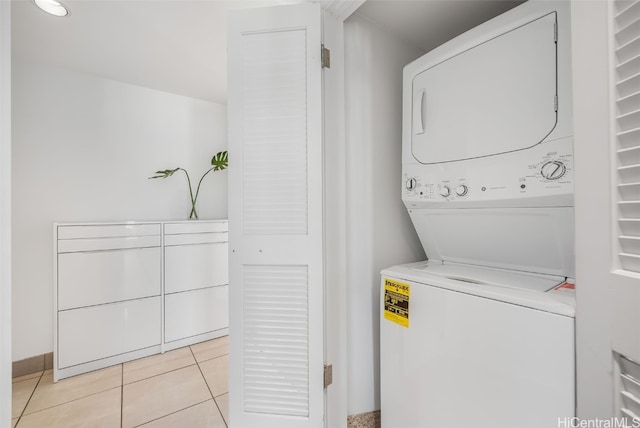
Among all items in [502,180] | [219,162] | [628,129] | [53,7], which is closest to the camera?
[628,129]

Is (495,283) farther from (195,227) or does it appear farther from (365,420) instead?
(195,227)

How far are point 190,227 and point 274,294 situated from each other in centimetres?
149

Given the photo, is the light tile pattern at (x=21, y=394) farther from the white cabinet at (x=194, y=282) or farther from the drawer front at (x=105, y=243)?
the drawer front at (x=105, y=243)

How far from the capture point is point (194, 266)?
2.42m

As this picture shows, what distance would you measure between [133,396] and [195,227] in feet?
4.19

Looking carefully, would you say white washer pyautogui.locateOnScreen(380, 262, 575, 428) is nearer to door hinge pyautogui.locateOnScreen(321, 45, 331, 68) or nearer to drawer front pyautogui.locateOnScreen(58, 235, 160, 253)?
door hinge pyautogui.locateOnScreen(321, 45, 331, 68)

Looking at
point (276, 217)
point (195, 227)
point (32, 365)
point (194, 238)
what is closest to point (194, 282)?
point (194, 238)

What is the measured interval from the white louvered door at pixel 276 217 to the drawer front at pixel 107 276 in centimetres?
133

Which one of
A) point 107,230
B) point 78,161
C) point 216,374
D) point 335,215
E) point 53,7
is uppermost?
point 53,7

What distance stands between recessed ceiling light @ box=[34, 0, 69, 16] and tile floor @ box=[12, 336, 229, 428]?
7.69 ft

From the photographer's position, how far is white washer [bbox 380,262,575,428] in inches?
29.2

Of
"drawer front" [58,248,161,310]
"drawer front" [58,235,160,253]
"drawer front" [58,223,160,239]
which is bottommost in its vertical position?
"drawer front" [58,248,161,310]

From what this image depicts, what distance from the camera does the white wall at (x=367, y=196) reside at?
1409 millimetres

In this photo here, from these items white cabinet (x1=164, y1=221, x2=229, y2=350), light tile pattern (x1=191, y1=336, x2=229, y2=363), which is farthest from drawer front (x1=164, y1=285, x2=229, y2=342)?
light tile pattern (x1=191, y1=336, x2=229, y2=363)
